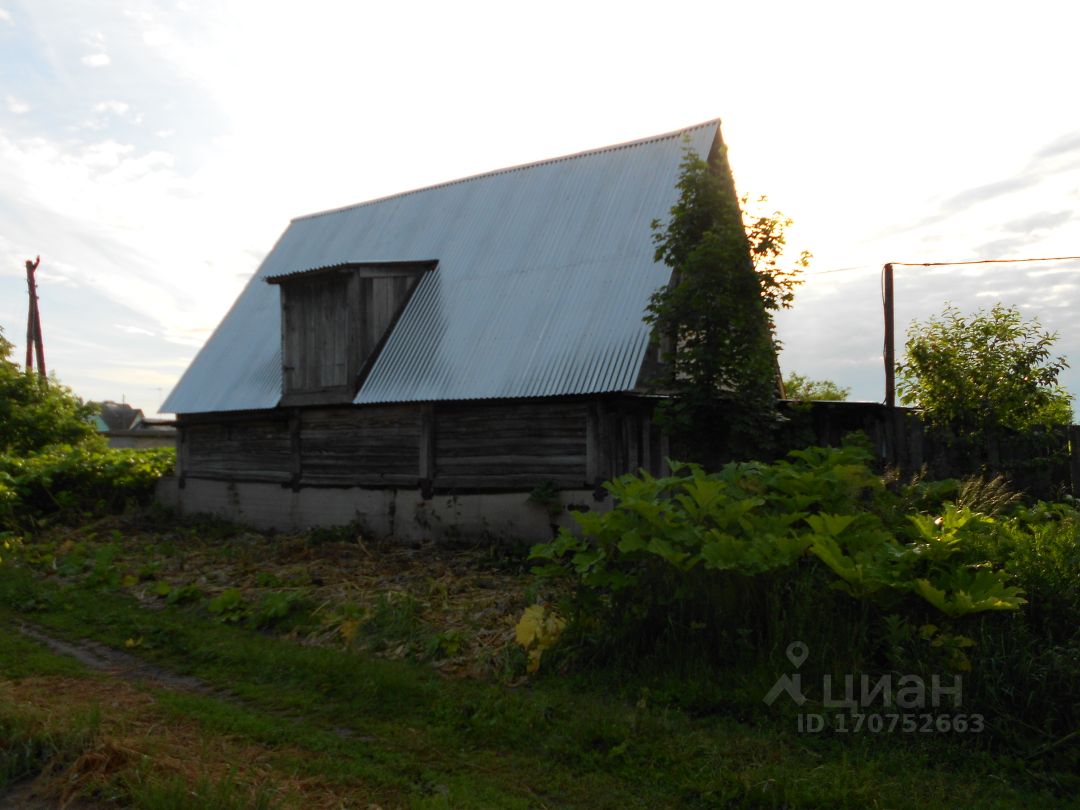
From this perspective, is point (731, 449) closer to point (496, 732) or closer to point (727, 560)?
point (727, 560)

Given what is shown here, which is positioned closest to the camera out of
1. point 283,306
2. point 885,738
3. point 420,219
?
point 885,738

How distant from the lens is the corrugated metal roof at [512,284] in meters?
12.4

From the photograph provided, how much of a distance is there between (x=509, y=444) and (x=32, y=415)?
55.5 feet

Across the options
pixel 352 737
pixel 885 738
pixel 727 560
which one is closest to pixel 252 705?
pixel 352 737

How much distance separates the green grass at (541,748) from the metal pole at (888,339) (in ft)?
45.9

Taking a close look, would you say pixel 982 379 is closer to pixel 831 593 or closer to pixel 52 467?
pixel 831 593

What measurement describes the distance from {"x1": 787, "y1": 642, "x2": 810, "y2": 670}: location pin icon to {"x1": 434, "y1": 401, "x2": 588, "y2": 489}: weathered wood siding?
607 cm

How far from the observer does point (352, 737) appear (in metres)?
5.69

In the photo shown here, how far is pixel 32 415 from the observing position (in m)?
23.1

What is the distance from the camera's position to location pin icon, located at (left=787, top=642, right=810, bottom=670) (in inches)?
230

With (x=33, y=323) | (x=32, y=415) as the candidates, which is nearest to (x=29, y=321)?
(x=33, y=323)

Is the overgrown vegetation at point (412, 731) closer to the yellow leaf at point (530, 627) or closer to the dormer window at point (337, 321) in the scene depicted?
the yellow leaf at point (530, 627)

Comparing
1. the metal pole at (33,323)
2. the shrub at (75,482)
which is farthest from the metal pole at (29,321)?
the shrub at (75,482)

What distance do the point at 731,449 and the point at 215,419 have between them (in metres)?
11.4
